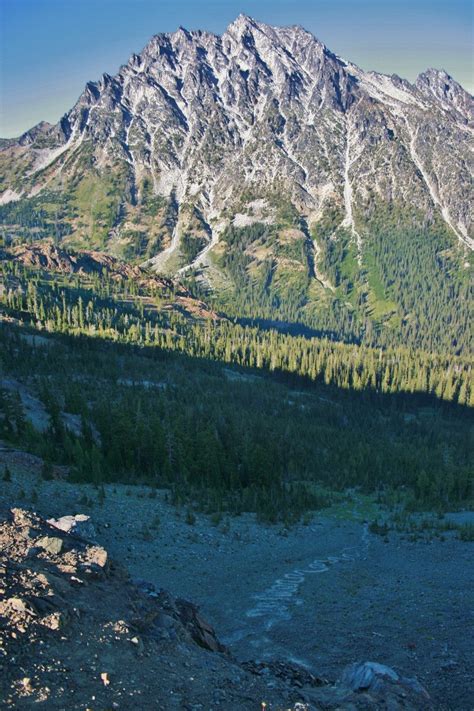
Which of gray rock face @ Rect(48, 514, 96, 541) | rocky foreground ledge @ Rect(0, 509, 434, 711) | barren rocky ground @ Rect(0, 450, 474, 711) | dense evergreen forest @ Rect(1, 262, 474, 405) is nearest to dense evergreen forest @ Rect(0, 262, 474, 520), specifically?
dense evergreen forest @ Rect(1, 262, 474, 405)

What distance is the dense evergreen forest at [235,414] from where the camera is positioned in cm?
6400

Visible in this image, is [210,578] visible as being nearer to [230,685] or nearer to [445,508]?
[230,685]

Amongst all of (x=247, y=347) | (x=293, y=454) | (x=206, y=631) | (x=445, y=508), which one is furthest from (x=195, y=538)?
(x=247, y=347)

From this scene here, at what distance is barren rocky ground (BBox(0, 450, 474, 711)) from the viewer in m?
23.5

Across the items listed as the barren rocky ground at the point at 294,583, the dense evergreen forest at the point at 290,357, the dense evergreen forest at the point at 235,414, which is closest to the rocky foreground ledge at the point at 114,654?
the barren rocky ground at the point at 294,583

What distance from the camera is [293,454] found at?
84.1m

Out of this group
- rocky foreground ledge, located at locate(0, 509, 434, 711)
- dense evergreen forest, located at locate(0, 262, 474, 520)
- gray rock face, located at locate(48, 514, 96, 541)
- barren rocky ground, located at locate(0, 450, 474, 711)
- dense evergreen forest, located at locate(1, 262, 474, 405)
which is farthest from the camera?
dense evergreen forest, located at locate(1, 262, 474, 405)

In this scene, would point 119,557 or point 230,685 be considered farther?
point 119,557

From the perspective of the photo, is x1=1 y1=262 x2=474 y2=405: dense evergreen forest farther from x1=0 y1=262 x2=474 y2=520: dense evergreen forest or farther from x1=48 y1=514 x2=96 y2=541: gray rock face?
x1=48 y1=514 x2=96 y2=541: gray rock face

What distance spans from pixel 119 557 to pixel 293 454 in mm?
51180

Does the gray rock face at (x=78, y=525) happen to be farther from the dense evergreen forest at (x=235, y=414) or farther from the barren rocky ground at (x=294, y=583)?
the dense evergreen forest at (x=235, y=414)

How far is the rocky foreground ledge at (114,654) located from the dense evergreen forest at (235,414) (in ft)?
101

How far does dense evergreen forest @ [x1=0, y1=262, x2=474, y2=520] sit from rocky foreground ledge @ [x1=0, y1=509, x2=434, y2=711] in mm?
30886

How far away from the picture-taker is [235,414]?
103 meters
